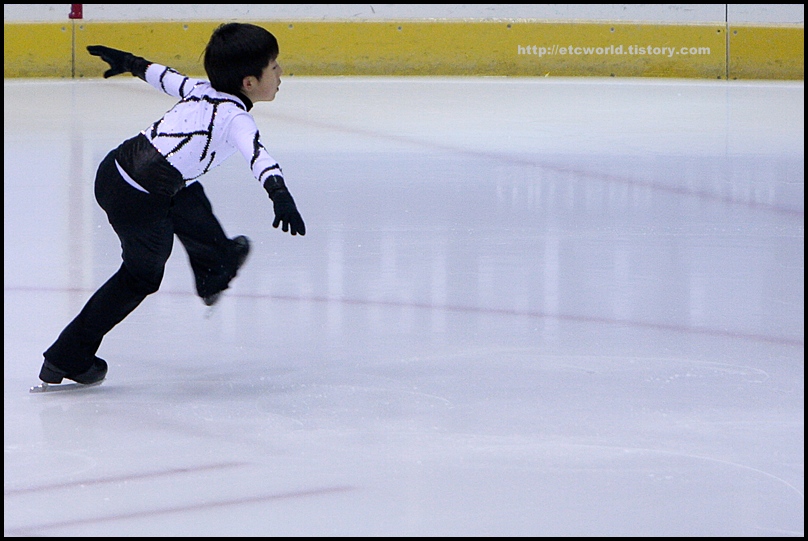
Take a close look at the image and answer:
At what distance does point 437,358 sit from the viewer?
10.6 ft

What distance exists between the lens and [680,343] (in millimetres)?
3363

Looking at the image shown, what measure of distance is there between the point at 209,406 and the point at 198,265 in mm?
390

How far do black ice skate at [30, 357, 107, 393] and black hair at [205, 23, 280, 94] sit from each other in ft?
2.28

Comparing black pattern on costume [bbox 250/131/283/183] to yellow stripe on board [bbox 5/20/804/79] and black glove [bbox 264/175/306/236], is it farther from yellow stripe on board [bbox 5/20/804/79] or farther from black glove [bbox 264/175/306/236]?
yellow stripe on board [bbox 5/20/804/79]

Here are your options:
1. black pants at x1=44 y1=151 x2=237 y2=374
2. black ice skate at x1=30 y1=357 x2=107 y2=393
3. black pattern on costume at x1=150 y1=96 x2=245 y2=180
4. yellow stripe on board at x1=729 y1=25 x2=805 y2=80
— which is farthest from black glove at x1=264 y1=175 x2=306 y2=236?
yellow stripe on board at x1=729 y1=25 x2=805 y2=80

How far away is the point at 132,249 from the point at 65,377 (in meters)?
0.32

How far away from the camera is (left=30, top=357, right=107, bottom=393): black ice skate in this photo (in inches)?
115

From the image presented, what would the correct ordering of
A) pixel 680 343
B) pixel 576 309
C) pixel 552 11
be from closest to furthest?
pixel 680 343, pixel 576 309, pixel 552 11

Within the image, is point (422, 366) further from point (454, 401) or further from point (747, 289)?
point (747, 289)

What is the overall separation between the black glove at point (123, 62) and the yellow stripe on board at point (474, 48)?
8.18m

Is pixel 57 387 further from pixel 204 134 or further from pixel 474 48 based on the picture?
pixel 474 48

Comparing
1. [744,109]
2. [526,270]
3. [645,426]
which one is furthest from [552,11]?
[645,426]

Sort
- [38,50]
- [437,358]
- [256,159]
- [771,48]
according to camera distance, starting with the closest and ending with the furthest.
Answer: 1. [256,159]
2. [437,358]
3. [38,50]
4. [771,48]

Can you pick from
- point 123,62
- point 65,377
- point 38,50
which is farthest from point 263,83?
point 38,50
